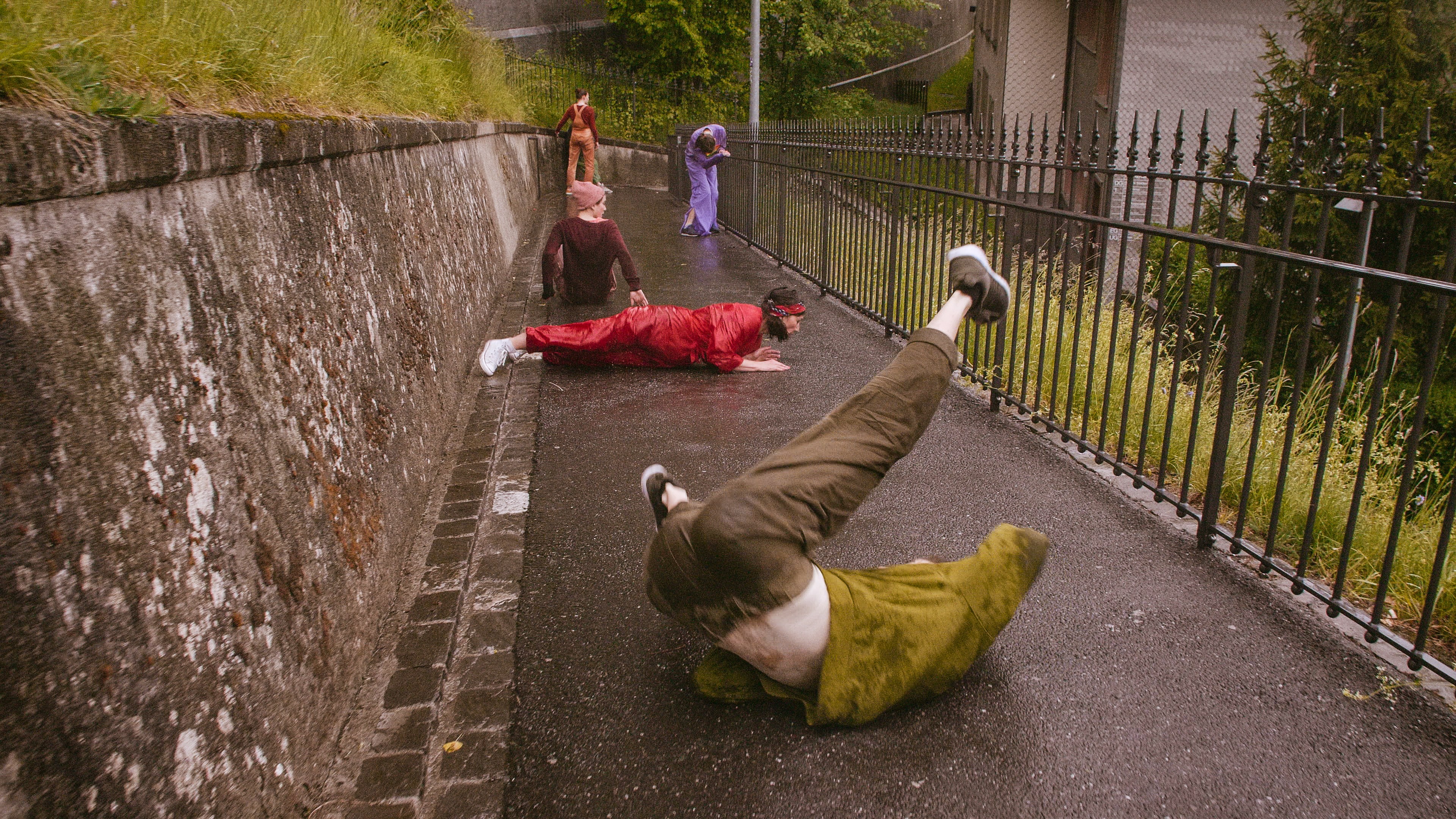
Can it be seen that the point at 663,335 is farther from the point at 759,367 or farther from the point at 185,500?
the point at 185,500

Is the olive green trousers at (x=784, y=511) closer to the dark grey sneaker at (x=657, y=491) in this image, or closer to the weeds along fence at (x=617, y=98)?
the dark grey sneaker at (x=657, y=491)

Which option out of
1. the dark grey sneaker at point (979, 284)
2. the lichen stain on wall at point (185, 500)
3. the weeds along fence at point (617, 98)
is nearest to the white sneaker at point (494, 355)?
the lichen stain on wall at point (185, 500)

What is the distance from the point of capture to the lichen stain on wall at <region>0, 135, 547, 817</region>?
1.59 m

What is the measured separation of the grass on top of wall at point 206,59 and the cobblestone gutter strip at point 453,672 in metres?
1.74

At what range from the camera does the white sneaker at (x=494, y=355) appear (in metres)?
6.44

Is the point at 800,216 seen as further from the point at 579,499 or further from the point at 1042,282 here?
the point at 579,499

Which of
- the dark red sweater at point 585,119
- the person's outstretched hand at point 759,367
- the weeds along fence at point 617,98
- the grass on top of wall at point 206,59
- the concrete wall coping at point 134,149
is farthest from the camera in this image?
the weeds along fence at point 617,98

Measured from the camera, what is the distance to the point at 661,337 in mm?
6613

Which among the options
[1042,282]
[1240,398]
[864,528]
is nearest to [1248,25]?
[1042,282]

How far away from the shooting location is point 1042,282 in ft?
30.7

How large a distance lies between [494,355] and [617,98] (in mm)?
21267

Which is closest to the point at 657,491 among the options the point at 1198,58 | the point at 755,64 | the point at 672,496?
the point at 672,496

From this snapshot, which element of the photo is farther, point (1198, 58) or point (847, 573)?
point (1198, 58)

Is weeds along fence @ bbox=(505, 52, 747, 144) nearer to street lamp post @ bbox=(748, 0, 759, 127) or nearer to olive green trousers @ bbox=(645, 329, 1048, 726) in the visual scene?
street lamp post @ bbox=(748, 0, 759, 127)
